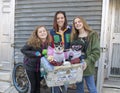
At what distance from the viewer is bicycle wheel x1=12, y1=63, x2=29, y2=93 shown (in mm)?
4672

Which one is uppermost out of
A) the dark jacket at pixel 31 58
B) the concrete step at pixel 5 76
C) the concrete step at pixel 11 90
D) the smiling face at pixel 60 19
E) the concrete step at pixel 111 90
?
the smiling face at pixel 60 19

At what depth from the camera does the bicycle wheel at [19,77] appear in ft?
15.3

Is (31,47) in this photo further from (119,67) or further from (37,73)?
(119,67)

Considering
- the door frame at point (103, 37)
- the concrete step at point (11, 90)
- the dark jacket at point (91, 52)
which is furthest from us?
the concrete step at point (11, 90)

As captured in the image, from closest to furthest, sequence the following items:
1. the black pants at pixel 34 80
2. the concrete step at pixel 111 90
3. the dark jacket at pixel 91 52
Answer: the dark jacket at pixel 91 52, the black pants at pixel 34 80, the concrete step at pixel 111 90

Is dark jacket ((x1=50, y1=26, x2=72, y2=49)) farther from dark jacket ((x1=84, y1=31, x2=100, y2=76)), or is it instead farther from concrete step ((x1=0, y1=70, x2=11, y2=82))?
concrete step ((x1=0, y1=70, x2=11, y2=82))

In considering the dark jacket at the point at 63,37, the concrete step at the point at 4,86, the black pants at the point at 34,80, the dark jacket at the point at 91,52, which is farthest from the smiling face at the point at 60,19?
the concrete step at the point at 4,86

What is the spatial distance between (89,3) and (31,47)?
156 cm

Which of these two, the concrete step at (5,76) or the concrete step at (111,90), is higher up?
the concrete step at (5,76)

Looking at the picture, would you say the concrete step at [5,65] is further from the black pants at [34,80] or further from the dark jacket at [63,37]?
the dark jacket at [63,37]

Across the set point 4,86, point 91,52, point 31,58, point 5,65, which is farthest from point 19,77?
point 91,52

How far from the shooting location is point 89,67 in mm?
3498

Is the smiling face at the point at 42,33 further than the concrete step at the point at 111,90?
No

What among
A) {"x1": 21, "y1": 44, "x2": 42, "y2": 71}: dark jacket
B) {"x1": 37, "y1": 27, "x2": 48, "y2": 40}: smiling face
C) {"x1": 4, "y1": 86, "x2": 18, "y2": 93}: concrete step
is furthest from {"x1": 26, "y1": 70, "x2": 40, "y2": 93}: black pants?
{"x1": 4, "y1": 86, "x2": 18, "y2": 93}: concrete step
